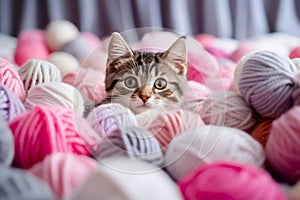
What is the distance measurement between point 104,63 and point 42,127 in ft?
0.59

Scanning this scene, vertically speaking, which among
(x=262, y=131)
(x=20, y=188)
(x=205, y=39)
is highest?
(x=20, y=188)

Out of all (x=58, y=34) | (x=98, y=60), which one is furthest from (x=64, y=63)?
(x=98, y=60)

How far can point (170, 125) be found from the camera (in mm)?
597

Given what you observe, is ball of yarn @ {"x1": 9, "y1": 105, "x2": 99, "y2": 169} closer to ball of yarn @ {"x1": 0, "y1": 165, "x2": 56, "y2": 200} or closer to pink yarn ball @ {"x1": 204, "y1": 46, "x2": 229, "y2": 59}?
ball of yarn @ {"x1": 0, "y1": 165, "x2": 56, "y2": 200}

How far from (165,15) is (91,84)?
2.68 ft

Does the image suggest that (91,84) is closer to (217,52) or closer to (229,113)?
(229,113)

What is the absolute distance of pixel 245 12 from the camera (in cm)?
150

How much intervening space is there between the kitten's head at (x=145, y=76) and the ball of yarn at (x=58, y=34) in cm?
73

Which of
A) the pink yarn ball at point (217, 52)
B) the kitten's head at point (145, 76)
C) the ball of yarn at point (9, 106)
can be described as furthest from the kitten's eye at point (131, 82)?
the pink yarn ball at point (217, 52)

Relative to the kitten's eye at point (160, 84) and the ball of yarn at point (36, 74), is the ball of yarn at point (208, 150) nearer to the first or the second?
the kitten's eye at point (160, 84)

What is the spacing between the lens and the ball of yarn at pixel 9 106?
598 mm

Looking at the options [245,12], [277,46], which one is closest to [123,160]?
[277,46]

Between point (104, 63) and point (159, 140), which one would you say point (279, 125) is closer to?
point (159, 140)

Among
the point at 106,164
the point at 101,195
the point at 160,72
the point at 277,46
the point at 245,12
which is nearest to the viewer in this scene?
the point at 101,195
